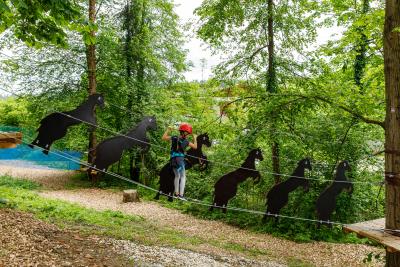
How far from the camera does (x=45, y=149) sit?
6055mm

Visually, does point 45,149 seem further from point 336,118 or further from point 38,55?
point 38,55

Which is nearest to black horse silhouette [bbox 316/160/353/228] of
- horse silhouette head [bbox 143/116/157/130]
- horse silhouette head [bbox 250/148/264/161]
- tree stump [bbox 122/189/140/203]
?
horse silhouette head [bbox 250/148/264/161]

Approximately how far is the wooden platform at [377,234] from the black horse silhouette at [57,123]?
441 cm

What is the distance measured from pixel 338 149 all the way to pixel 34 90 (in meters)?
13.2

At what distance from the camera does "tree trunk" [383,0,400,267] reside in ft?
19.0

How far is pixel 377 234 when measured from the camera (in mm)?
5340

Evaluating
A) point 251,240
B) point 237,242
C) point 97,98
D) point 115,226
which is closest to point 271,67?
point 251,240

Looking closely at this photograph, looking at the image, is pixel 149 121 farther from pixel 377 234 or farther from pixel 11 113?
pixel 11 113

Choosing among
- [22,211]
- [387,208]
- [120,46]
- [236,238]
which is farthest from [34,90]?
[387,208]

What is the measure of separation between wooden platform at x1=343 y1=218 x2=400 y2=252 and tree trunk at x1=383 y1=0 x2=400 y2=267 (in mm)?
267

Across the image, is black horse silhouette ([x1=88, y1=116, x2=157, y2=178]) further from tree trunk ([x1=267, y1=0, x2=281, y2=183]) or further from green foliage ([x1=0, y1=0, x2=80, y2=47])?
tree trunk ([x1=267, y1=0, x2=281, y2=183])

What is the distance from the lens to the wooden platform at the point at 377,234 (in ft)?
16.2

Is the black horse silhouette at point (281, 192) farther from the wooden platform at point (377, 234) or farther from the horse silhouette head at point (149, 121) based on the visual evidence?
the horse silhouette head at point (149, 121)

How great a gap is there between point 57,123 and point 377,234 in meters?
5.25
